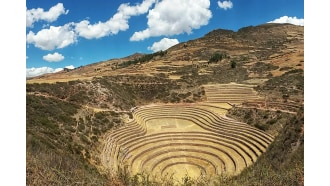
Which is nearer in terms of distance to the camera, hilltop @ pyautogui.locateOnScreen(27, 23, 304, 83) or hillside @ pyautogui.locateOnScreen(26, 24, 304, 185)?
hillside @ pyautogui.locateOnScreen(26, 24, 304, 185)

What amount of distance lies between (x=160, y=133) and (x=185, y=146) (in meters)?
3.09

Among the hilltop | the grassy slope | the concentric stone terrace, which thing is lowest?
the concentric stone terrace

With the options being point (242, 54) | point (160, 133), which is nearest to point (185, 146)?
point (160, 133)

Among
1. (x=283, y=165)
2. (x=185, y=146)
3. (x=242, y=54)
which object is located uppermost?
(x=242, y=54)

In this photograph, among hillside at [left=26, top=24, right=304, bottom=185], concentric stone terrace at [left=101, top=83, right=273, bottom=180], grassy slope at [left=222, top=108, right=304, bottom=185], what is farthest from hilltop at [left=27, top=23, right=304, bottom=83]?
grassy slope at [left=222, top=108, right=304, bottom=185]

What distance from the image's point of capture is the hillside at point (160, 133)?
10141mm

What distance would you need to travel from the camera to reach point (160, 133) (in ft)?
79.7

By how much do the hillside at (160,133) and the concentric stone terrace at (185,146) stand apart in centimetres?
8

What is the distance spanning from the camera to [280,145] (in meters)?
15.2

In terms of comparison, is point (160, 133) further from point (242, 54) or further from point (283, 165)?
point (242, 54)

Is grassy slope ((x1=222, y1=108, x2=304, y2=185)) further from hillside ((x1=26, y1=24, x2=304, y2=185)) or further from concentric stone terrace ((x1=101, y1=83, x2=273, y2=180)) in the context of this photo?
concentric stone terrace ((x1=101, y1=83, x2=273, y2=180))

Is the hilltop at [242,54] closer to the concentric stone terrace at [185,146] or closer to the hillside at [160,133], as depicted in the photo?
the hillside at [160,133]

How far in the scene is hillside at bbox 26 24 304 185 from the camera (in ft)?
33.3

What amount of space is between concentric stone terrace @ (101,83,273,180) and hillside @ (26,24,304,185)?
0.08 metres
